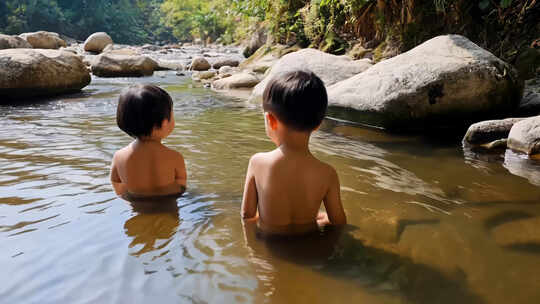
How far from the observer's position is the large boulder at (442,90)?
15.0ft

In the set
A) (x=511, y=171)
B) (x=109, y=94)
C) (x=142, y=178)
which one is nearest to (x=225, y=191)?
(x=142, y=178)

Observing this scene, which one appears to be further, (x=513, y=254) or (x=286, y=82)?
(x=513, y=254)

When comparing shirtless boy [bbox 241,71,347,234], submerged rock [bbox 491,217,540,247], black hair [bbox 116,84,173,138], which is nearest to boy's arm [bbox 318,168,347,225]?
shirtless boy [bbox 241,71,347,234]

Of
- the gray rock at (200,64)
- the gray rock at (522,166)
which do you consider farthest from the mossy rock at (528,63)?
the gray rock at (200,64)

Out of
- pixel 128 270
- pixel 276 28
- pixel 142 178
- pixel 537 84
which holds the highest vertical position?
pixel 276 28

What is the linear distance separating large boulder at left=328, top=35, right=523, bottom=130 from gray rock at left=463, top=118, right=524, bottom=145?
54 cm

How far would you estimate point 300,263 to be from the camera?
6.13ft

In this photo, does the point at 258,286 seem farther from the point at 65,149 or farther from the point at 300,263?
the point at 65,149

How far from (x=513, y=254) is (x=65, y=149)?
377 cm

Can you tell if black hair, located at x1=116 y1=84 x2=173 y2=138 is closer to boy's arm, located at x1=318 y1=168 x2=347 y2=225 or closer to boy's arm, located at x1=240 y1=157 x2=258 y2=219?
boy's arm, located at x1=240 y1=157 x2=258 y2=219

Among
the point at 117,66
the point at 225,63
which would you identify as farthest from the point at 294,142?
the point at 225,63

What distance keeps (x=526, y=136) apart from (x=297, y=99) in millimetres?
3071

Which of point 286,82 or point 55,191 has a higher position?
point 286,82

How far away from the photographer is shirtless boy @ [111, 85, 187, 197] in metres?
2.44
